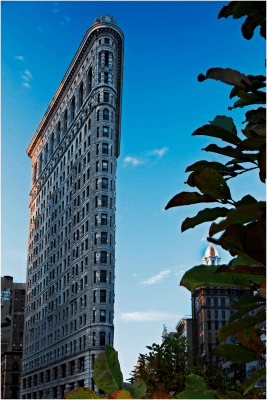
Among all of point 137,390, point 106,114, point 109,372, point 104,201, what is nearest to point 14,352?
point 104,201

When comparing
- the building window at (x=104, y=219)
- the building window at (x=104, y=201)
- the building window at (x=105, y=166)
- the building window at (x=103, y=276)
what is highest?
the building window at (x=105, y=166)

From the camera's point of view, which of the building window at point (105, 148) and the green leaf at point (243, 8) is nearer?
the green leaf at point (243, 8)

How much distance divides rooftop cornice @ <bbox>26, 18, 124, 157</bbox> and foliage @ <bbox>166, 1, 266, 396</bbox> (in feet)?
237

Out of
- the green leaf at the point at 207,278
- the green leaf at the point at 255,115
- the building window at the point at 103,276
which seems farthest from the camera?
the building window at the point at 103,276

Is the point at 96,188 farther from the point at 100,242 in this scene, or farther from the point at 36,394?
the point at 36,394

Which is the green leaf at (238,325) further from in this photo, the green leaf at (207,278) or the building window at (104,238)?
the building window at (104,238)

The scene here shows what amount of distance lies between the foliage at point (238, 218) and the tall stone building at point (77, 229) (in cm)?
5499

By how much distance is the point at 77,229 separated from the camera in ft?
221

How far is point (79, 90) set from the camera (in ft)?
254

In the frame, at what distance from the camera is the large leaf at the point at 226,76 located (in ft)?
4.40

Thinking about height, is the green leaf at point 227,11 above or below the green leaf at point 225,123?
above

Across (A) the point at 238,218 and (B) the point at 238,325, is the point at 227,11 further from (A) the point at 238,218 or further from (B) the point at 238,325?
(B) the point at 238,325

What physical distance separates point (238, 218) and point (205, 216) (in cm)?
27

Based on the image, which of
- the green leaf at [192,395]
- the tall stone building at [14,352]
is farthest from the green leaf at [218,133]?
the tall stone building at [14,352]
